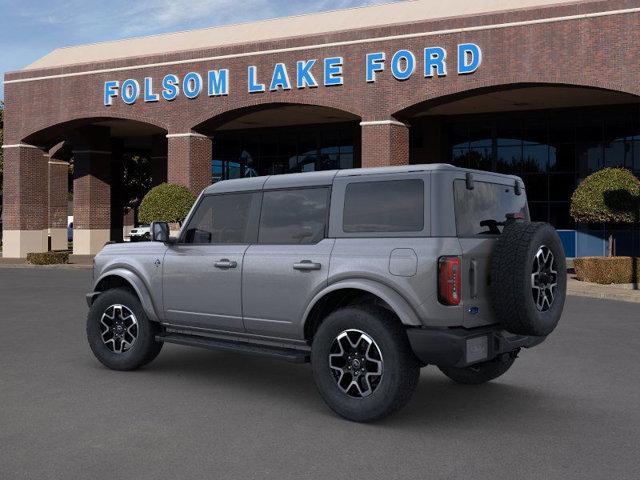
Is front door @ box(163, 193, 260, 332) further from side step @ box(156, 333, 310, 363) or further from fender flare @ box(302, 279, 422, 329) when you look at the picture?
fender flare @ box(302, 279, 422, 329)

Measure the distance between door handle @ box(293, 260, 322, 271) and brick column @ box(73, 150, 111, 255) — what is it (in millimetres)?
32791

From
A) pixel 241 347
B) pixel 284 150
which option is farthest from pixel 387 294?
pixel 284 150

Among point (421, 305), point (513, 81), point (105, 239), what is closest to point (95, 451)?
point (421, 305)

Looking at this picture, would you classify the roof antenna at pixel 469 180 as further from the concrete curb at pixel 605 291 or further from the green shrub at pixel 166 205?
the green shrub at pixel 166 205

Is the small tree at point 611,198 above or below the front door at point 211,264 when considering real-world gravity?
above

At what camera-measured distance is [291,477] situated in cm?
469

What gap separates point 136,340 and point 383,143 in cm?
1956

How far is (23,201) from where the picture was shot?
34469 millimetres

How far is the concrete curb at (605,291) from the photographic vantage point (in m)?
17.0

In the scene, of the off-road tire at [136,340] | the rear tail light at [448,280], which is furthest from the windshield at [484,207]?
the off-road tire at [136,340]

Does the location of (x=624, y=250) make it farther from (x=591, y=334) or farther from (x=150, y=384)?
(x=150, y=384)

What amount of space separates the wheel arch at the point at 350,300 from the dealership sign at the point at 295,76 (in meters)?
19.8

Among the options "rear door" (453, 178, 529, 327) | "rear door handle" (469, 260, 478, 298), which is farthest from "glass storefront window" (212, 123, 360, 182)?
"rear door handle" (469, 260, 478, 298)

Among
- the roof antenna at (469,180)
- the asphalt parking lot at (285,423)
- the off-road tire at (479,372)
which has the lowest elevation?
the asphalt parking lot at (285,423)
